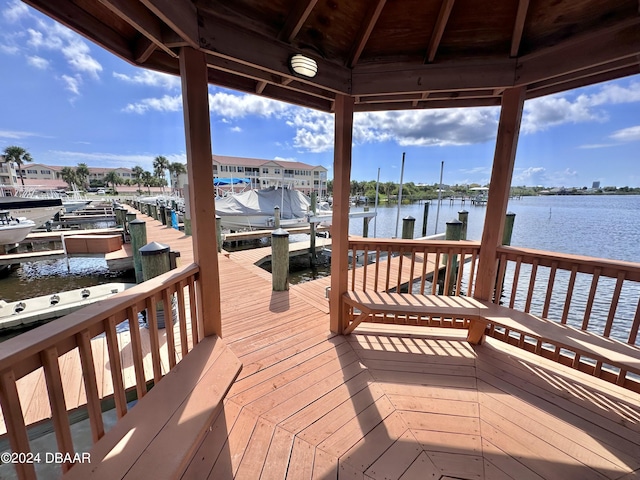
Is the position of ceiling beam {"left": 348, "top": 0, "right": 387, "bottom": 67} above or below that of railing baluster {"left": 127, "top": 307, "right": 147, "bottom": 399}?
above

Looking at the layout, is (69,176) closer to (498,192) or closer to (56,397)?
(56,397)

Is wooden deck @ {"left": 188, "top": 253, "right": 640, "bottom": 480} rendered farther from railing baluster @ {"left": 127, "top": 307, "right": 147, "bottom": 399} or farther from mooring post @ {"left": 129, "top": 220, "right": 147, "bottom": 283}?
mooring post @ {"left": 129, "top": 220, "right": 147, "bottom": 283}

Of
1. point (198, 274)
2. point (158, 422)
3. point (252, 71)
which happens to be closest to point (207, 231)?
point (198, 274)

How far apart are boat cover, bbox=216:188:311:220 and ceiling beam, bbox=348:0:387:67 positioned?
37.7 feet

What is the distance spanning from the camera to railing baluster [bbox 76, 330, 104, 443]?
1187mm

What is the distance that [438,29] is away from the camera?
2.11 m

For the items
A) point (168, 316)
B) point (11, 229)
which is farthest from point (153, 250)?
point (11, 229)

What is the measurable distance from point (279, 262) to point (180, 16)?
3352mm

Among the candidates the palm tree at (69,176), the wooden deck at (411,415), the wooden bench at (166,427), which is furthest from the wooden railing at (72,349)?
the palm tree at (69,176)

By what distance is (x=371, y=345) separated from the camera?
9.23 ft

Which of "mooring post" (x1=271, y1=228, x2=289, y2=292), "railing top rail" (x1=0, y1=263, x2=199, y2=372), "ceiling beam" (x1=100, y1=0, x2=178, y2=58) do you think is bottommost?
"mooring post" (x1=271, y1=228, x2=289, y2=292)

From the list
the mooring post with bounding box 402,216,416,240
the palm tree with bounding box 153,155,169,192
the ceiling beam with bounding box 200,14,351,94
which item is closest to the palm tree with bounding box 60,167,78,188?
the palm tree with bounding box 153,155,169,192

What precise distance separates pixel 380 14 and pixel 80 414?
446cm

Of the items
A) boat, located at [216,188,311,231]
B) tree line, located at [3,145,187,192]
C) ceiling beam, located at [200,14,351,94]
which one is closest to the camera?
ceiling beam, located at [200,14,351,94]
